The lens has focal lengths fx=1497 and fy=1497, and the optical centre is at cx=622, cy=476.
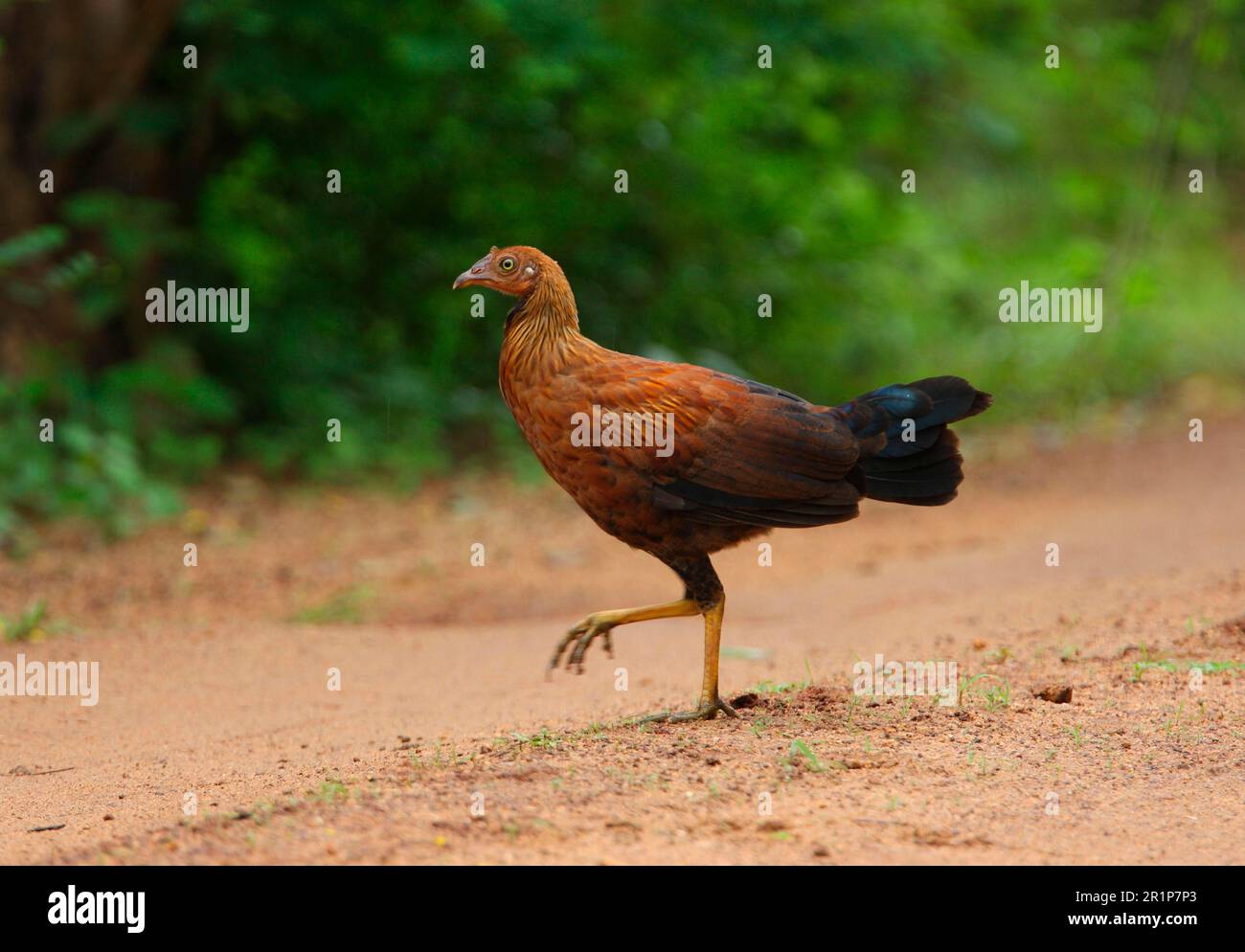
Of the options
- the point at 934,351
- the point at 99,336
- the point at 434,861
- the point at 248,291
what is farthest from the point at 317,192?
the point at 434,861

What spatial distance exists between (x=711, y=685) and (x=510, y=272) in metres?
1.78

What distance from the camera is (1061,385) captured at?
16.5 metres

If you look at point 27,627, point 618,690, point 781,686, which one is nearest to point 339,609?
point 27,627

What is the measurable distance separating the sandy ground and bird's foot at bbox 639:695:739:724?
7 cm

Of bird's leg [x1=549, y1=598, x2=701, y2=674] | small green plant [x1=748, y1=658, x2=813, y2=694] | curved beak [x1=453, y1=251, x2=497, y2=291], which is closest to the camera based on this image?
bird's leg [x1=549, y1=598, x2=701, y2=674]

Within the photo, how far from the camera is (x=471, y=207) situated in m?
14.9

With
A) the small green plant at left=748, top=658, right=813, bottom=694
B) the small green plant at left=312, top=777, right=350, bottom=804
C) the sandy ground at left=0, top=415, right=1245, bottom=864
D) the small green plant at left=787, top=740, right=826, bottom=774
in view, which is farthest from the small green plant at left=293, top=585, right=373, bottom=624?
the small green plant at left=787, top=740, right=826, bottom=774

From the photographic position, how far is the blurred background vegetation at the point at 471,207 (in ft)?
41.4

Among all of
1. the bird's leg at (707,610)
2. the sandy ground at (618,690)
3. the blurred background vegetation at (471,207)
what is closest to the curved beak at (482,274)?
the bird's leg at (707,610)

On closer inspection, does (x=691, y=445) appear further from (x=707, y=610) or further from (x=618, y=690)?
(x=618, y=690)

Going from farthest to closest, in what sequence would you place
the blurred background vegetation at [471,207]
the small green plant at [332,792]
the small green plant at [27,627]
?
the blurred background vegetation at [471,207] → the small green plant at [27,627] → the small green plant at [332,792]

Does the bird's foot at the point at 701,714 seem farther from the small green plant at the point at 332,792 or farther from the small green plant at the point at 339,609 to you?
the small green plant at the point at 339,609

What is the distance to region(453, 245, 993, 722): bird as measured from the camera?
5559mm

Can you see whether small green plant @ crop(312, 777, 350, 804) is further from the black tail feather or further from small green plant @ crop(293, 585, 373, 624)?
small green plant @ crop(293, 585, 373, 624)
